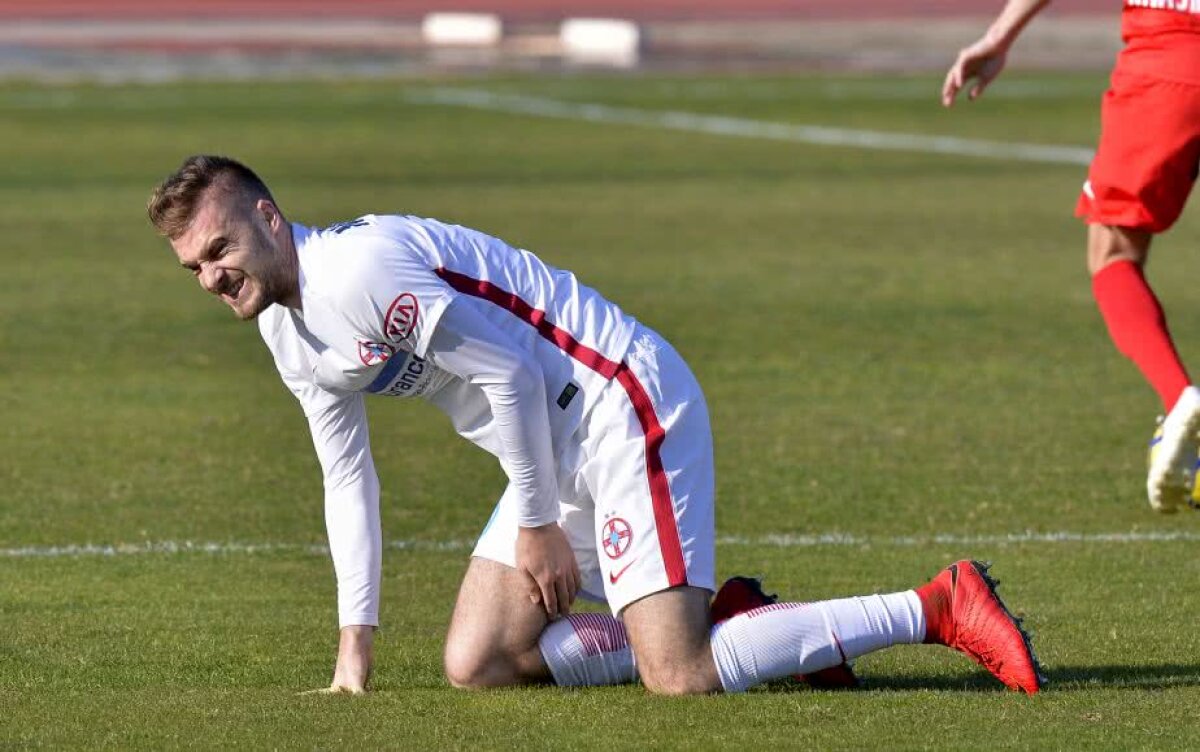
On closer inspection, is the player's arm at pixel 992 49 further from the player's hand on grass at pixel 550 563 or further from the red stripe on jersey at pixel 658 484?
the player's hand on grass at pixel 550 563

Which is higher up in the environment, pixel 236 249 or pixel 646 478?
pixel 236 249

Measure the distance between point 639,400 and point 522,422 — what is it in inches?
16.7

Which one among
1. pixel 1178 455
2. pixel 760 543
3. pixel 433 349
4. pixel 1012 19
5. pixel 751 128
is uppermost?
pixel 1012 19

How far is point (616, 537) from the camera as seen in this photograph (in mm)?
6039

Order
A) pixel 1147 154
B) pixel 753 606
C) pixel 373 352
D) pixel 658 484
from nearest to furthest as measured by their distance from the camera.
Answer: pixel 373 352
pixel 658 484
pixel 753 606
pixel 1147 154

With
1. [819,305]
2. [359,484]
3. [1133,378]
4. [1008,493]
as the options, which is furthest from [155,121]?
[359,484]

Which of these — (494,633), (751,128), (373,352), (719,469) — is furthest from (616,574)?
(751,128)

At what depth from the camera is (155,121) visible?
1223 inches

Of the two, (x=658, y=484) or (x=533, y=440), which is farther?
(x=658, y=484)

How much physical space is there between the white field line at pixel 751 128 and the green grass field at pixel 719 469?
10.2 feet

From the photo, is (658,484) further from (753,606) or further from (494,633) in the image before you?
(494,633)

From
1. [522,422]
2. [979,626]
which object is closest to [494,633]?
[522,422]

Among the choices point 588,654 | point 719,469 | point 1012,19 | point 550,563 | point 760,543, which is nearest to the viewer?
point 550,563

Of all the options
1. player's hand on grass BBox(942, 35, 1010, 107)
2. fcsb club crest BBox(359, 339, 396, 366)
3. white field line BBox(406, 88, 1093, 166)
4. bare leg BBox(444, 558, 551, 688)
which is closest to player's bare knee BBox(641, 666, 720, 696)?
bare leg BBox(444, 558, 551, 688)
